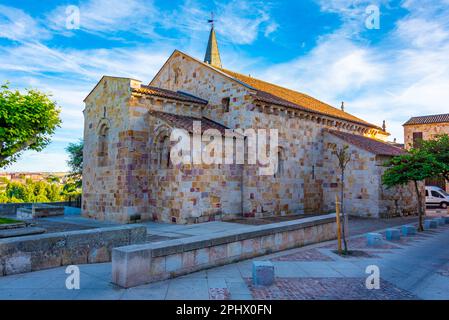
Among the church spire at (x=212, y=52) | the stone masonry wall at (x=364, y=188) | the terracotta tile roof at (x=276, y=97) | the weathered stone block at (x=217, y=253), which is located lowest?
the weathered stone block at (x=217, y=253)

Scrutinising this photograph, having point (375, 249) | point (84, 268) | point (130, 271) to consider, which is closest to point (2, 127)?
point (84, 268)

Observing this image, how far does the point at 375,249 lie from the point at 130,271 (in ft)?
25.8

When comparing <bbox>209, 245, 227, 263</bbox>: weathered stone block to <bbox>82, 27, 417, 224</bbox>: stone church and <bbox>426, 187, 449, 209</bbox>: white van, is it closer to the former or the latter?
<bbox>82, 27, 417, 224</bbox>: stone church

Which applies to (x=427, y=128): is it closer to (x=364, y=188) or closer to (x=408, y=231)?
(x=364, y=188)

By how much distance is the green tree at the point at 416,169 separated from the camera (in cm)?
1327

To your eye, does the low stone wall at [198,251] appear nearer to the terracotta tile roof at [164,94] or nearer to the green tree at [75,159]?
the terracotta tile roof at [164,94]

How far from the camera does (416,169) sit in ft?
44.7

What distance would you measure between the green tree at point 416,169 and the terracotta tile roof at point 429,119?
84.2ft

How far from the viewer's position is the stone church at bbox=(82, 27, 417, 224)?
50.0ft

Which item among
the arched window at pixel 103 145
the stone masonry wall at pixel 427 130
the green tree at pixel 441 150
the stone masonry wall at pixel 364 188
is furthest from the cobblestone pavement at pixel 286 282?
the stone masonry wall at pixel 427 130

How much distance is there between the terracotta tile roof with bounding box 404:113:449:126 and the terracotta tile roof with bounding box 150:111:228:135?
96.4 feet

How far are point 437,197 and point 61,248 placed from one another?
99.7 ft
